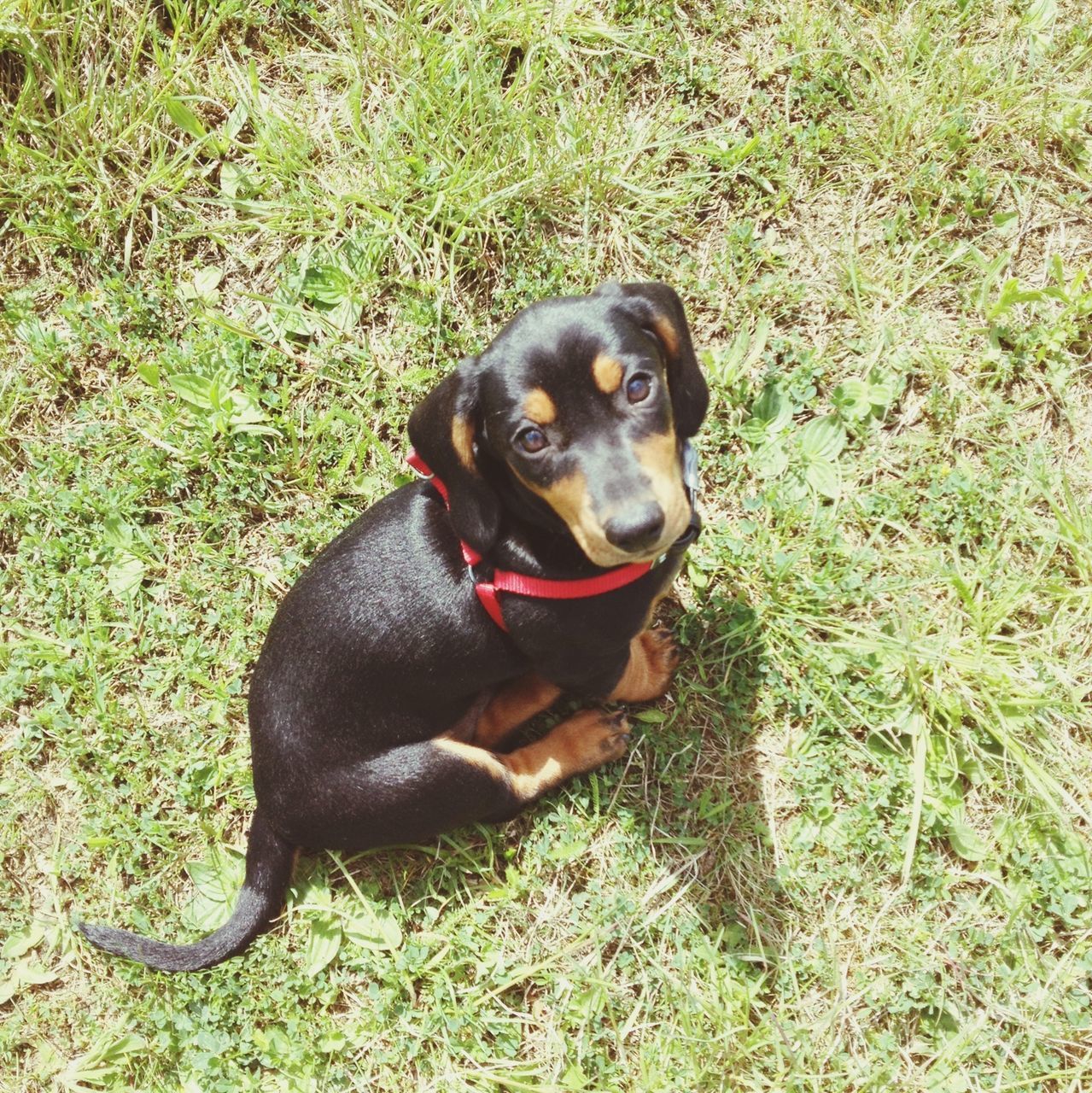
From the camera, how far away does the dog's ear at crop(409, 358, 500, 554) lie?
2818 millimetres

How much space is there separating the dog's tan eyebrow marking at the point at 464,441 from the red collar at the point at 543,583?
0.13m

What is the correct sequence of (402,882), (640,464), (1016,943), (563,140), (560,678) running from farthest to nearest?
(563,140) → (402,882) → (1016,943) → (560,678) → (640,464)

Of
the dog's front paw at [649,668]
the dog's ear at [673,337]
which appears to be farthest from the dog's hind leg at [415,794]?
the dog's ear at [673,337]

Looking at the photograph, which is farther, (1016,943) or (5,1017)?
(5,1017)

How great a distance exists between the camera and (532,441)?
2.74 meters

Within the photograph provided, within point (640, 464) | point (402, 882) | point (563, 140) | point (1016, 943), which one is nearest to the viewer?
point (640, 464)

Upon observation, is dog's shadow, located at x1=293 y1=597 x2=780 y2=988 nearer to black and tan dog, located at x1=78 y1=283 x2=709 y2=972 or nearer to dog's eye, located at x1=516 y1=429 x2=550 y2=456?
black and tan dog, located at x1=78 y1=283 x2=709 y2=972

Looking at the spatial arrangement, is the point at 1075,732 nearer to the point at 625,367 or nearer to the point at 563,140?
the point at 625,367

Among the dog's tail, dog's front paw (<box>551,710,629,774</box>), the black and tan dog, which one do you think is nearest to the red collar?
the black and tan dog

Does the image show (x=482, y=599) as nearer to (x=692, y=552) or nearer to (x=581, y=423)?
(x=581, y=423)

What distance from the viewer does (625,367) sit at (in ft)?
8.86

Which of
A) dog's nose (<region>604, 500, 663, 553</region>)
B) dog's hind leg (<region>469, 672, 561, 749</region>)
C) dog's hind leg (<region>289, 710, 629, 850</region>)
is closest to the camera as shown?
dog's nose (<region>604, 500, 663, 553</region>)

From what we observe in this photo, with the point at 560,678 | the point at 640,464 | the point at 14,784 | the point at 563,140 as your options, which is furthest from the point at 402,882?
the point at 563,140

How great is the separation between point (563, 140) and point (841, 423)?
5.10 ft
